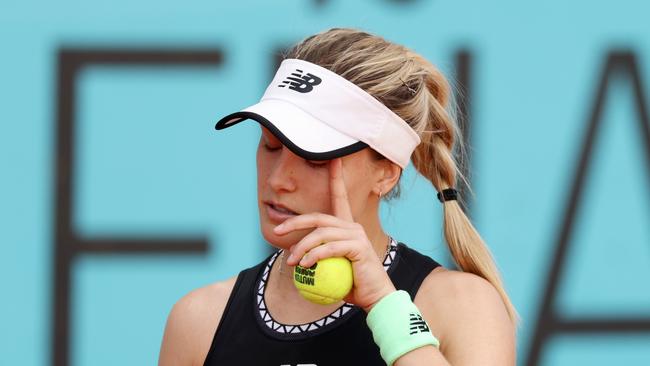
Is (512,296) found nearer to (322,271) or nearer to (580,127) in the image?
(580,127)

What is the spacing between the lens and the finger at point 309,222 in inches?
71.5

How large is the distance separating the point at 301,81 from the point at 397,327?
45cm

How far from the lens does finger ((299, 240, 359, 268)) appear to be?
1.78 meters

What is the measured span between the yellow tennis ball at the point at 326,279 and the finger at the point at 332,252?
12 millimetres

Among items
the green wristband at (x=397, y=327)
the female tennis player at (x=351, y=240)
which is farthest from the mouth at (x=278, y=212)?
the green wristband at (x=397, y=327)

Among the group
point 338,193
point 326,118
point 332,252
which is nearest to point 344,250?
point 332,252

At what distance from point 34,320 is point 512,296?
1.37m

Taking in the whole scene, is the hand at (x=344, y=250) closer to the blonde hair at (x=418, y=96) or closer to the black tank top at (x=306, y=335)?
the black tank top at (x=306, y=335)

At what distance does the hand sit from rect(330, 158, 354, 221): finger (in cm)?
2

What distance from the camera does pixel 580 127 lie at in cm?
355

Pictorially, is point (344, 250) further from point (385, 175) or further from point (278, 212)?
point (385, 175)

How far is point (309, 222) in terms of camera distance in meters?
1.82

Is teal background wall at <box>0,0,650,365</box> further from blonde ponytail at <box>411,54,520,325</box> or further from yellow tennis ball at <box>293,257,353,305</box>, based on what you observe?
yellow tennis ball at <box>293,257,353,305</box>

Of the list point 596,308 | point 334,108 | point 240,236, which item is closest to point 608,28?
point 596,308
